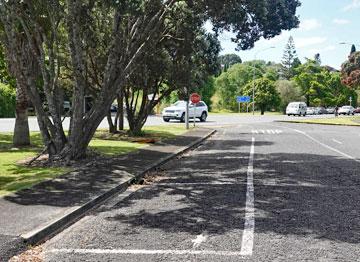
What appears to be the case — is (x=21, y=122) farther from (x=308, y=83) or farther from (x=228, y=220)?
(x=308, y=83)

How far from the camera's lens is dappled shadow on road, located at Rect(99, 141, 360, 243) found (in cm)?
682

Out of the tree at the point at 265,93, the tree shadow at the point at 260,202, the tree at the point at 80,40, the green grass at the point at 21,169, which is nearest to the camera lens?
the tree shadow at the point at 260,202

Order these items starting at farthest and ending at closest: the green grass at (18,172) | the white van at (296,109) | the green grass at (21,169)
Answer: the white van at (296,109), the green grass at (21,169), the green grass at (18,172)

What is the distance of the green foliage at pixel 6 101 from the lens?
150ft

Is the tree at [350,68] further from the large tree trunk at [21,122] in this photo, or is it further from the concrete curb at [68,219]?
the concrete curb at [68,219]

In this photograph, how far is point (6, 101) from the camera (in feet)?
152

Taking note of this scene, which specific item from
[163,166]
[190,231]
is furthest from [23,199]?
[163,166]

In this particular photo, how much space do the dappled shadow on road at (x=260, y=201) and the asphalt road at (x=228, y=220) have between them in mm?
14

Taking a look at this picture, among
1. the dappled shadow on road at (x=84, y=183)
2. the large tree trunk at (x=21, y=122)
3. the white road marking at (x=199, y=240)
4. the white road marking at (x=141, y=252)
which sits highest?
the large tree trunk at (x=21, y=122)

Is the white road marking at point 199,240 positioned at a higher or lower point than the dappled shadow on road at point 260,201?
lower

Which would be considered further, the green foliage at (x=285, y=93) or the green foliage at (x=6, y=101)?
the green foliage at (x=285, y=93)

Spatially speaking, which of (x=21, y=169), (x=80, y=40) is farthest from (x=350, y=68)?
(x=21, y=169)

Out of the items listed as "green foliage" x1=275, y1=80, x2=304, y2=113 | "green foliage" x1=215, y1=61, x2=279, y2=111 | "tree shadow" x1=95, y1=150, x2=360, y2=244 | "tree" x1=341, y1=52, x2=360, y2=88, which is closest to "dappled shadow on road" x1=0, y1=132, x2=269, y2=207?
"tree shadow" x1=95, y1=150, x2=360, y2=244

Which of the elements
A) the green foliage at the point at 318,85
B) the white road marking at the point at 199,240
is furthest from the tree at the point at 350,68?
the white road marking at the point at 199,240
